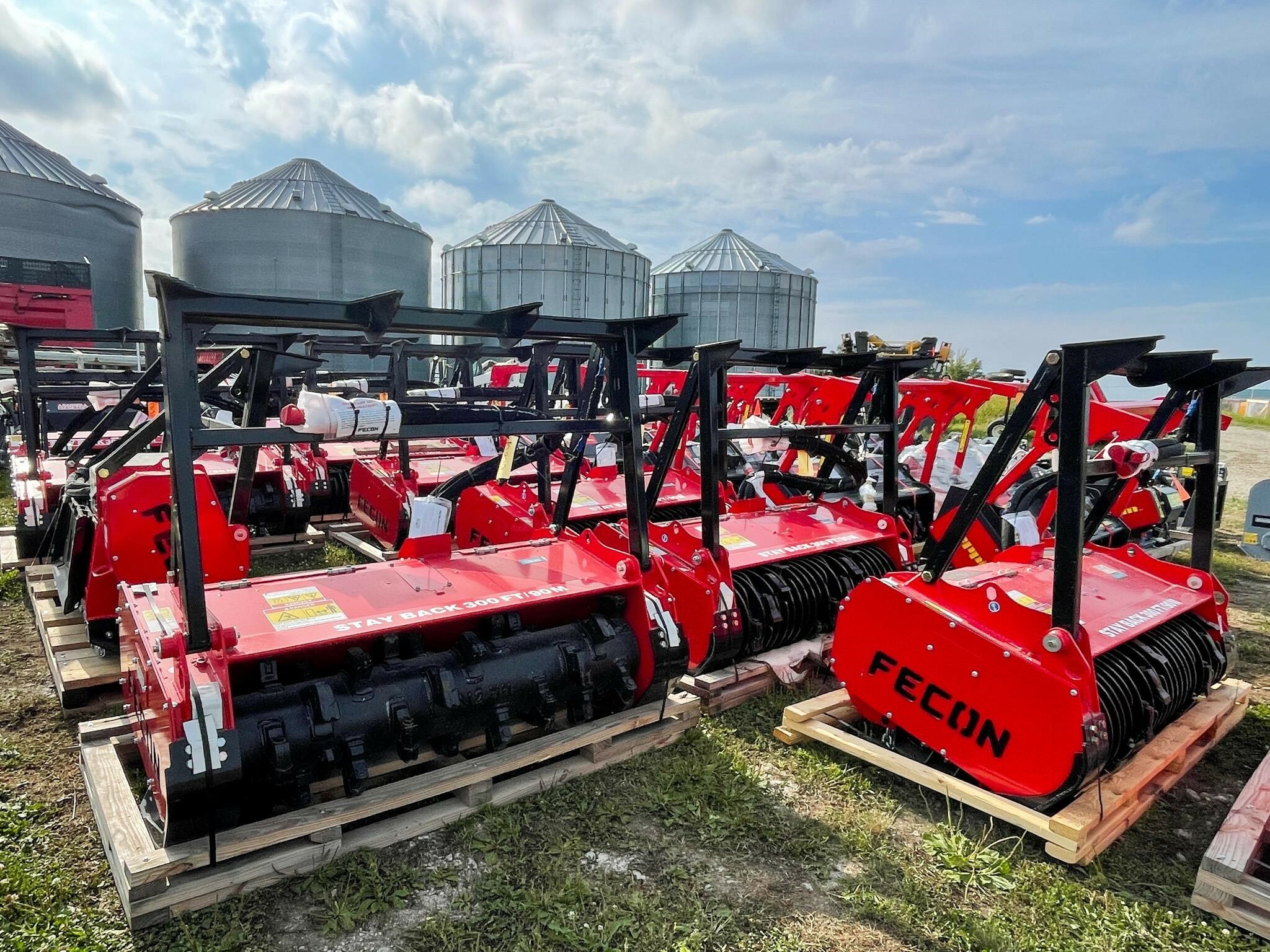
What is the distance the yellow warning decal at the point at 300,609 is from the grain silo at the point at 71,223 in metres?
19.8

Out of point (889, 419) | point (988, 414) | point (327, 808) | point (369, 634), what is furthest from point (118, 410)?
point (988, 414)

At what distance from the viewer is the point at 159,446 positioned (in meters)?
7.79

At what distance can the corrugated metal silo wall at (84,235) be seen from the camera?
1973 centimetres

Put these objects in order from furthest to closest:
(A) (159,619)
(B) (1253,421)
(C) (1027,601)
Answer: (B) (1253,421) → (C) (1027,601) → (A) (159,619)

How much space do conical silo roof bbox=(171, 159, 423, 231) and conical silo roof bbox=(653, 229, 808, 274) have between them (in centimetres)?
965

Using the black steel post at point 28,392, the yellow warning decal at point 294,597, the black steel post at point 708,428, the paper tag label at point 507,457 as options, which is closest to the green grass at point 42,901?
the yellow warning decal at point 294,597

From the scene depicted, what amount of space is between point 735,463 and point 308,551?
4.52 metres

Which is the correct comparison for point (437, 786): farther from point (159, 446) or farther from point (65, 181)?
point (65, 181)

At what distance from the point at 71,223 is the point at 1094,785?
2599 centimetres

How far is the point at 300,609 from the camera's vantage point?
10.7 ft

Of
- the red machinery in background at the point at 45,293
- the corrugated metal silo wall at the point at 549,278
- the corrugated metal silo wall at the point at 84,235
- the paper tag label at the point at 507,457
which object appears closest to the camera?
the paper tag label at the point at 507,457

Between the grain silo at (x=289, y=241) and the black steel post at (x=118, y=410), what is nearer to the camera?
the black steel post at (x=118, y=410)

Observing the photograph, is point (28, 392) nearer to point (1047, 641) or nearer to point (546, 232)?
point (1047, 641)

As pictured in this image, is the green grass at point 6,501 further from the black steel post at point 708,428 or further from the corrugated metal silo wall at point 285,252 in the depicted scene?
the corrugated metal silo wall at point 285,252
